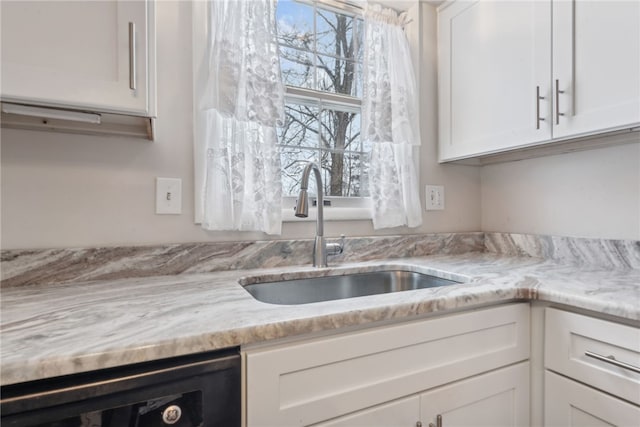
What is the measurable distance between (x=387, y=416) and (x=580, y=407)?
1.71ft

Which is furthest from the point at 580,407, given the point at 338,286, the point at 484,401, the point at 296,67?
the point at 296,67

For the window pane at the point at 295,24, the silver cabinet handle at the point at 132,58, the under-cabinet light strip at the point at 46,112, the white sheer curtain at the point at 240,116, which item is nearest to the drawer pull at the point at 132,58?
the silver cabinet handle at the point at 132,58

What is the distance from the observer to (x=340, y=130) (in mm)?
1608

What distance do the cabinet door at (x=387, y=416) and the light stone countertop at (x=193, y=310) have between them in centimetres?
20

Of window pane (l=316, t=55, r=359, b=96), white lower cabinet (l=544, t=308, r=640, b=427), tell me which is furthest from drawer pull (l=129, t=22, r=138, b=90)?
white lower cabinet (l=544, t=308, r=640, b=427)

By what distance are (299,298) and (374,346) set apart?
0.50 meters

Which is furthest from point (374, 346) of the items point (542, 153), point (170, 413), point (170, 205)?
point (542, 153)

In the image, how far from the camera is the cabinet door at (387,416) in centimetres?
75

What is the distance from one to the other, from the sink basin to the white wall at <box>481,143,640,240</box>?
68 cm

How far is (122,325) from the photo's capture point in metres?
0.64

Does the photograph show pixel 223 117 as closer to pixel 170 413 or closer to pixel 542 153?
pixel 170 413

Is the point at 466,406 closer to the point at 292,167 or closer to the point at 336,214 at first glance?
the point at 336,214

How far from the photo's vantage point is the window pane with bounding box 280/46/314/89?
4.83 feet

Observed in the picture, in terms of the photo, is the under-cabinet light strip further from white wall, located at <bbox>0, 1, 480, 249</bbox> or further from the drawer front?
the drawer front
